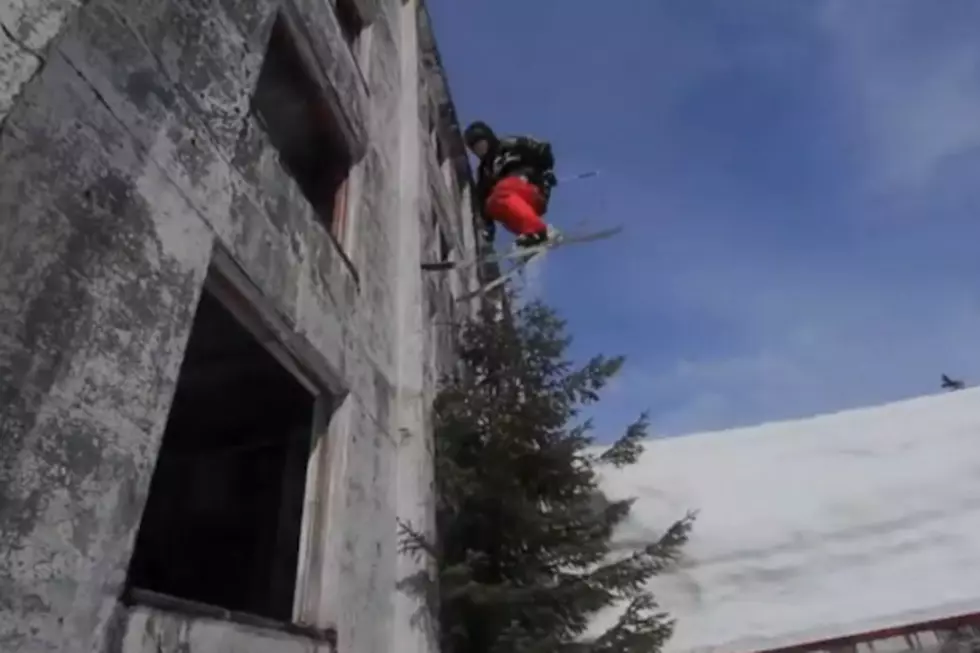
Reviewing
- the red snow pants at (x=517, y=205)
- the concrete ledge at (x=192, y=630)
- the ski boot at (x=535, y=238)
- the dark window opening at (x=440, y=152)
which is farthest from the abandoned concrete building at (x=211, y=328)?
the red snow pants at (x=517, y=205)

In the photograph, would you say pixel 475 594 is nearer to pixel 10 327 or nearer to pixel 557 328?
pixel 557 328

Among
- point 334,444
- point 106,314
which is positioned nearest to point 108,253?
point 106,314

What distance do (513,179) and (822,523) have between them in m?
6.90

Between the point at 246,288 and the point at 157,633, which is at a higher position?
the point at 246,288

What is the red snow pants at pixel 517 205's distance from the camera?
1087cm

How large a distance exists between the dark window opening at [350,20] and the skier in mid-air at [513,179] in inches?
140

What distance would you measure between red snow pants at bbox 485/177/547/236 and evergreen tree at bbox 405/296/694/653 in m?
4.08

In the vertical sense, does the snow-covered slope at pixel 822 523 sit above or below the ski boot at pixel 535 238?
A: below

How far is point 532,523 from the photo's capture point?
569cm

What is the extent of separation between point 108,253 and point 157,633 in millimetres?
1384

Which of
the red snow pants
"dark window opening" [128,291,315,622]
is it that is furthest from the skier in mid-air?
"dark window opening" [128,291,315,622]

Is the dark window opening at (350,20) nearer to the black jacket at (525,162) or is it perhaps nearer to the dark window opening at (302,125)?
the dark window opening at (302,125)

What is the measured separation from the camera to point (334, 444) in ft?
15.6

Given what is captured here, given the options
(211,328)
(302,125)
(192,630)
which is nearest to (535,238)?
(302,125)
